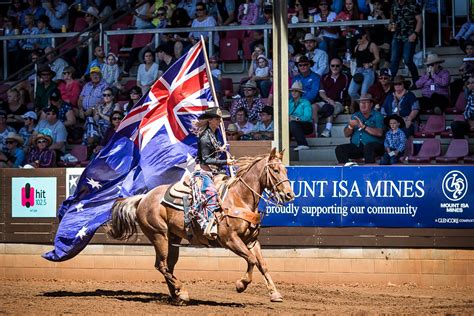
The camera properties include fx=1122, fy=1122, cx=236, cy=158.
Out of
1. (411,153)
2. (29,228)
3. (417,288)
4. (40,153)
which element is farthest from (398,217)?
(40,153)

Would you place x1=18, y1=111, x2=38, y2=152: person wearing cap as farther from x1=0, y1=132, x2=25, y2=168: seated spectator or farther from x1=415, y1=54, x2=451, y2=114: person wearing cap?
x1=415, y1=54, x2=451, y2=114: person wearing cap

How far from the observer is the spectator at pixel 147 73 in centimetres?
2173

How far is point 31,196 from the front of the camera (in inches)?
727

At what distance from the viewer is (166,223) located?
15008mm

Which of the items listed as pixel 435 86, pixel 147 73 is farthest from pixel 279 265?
pixel 147 73

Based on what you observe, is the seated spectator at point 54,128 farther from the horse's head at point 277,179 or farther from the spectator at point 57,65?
the horse's head at point 277,179

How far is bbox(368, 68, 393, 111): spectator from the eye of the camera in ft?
64.4

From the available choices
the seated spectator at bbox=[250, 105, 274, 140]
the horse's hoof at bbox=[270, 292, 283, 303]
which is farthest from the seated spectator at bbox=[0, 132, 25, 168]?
the horse's hoof at bbox=[270, 292, 283, 303]

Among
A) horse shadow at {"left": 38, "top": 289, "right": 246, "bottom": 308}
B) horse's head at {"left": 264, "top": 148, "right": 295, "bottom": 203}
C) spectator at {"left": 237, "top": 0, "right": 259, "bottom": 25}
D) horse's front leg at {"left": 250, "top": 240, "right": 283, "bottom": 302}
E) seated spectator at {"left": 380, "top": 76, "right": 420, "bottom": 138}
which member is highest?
spectator at {"left": 237, "top": 0, "right": 259, "bottom": 25}

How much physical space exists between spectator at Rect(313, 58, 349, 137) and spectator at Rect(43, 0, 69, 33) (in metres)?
6.94

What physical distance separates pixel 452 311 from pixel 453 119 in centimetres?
637

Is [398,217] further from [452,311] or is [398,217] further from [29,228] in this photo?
[29,228]

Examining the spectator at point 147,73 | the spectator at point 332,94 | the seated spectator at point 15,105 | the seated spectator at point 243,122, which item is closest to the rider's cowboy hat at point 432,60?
the spectator at point 332,94

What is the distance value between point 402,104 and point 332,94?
1613 mm
